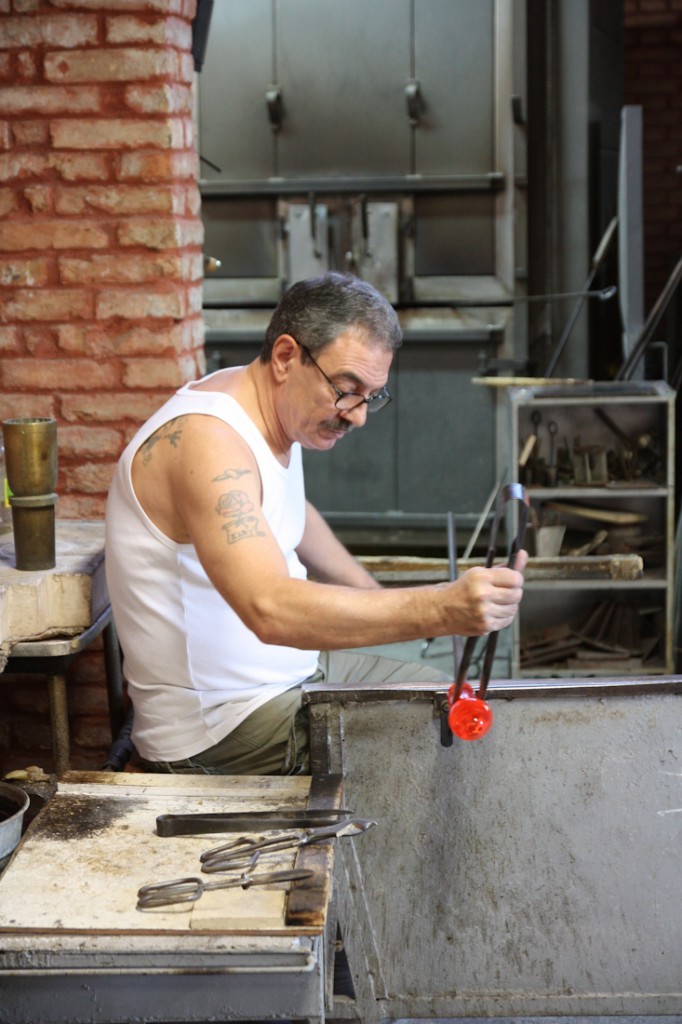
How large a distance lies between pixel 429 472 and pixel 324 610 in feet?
14.0

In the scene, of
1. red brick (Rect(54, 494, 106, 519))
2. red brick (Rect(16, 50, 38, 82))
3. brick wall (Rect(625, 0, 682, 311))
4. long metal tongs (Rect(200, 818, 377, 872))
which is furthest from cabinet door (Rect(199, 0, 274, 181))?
long metal tongs (Rect(200, 818, 377, 872))

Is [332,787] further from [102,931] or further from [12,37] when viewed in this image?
[12,37]

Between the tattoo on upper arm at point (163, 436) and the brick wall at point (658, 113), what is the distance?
5.85m

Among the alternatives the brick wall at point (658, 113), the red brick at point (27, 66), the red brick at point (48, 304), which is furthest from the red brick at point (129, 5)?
the brick wall at point (658, 113)

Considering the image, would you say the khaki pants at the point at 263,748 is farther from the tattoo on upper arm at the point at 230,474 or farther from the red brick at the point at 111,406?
the red brick at the point at 111,406

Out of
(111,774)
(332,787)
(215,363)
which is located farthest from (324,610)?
(215,363)

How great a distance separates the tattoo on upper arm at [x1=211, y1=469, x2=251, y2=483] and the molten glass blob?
548 millimetres

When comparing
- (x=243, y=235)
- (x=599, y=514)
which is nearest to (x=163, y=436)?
(x=599, y=514)

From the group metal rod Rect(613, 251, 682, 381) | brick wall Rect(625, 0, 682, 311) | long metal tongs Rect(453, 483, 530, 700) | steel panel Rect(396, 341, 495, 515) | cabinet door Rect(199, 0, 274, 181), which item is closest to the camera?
long metal tongs Rect(453, 483, 530, 700)

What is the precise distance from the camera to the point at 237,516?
2102 mm

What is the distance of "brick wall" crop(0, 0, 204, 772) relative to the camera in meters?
3.01

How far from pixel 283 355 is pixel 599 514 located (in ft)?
9.27

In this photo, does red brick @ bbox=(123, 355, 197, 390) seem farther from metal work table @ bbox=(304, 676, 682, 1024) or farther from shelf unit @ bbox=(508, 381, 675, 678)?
shelf unit @ bbox=(508, 381, 675, 678)

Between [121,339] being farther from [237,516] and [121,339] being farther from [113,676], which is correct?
[237,516]
